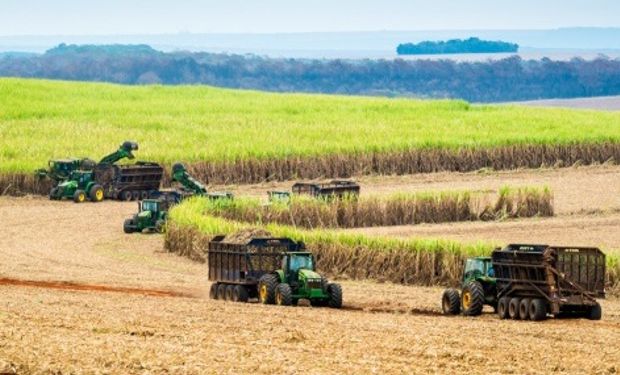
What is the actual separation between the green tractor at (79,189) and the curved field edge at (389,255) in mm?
17951

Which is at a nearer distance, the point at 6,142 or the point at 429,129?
the point at 6,142

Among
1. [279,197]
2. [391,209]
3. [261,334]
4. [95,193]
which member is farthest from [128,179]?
[261,334]

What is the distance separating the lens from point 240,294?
3447cm

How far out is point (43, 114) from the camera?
282 feet

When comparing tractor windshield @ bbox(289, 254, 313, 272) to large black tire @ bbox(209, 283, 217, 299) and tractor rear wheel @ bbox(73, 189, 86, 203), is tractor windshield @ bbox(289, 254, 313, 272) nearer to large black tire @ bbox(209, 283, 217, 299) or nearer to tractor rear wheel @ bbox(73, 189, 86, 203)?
large black tire @ bbox(209, 283, 217, 299)

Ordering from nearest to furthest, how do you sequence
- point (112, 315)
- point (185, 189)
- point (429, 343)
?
point (429, 343) < point (112, 315) < point (185, 189)

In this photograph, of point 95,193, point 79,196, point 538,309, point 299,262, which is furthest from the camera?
point 95,193

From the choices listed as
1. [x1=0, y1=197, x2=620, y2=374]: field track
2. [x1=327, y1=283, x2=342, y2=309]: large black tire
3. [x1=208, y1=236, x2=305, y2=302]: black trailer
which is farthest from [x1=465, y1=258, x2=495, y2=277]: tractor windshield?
[x1=208, y1=236, x2=305, y2=302]: black trailer

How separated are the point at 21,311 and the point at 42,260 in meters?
14.0

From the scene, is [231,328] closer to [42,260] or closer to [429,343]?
[429,343]

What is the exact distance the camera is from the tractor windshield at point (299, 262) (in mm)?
33625

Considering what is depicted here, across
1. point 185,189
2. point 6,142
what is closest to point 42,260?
point 185,189

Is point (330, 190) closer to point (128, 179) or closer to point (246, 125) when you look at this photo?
point (128, 179)

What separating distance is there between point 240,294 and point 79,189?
28.0m
